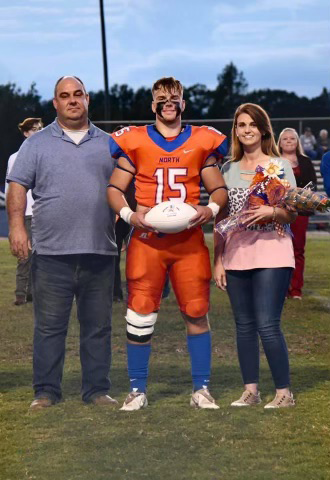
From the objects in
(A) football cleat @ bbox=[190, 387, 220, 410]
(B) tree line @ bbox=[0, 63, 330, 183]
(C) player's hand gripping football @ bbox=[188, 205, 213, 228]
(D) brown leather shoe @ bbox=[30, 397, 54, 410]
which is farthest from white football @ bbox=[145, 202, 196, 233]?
(B) tree line @ bbox=[0, 63, 330, 183]

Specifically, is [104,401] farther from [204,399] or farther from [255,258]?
[255,258]

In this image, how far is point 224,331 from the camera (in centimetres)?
1270

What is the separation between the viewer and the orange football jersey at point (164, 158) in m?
8.04

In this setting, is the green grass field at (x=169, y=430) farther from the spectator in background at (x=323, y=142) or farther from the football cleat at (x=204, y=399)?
the spectator in background at (x=323, y=142)

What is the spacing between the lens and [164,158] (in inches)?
316

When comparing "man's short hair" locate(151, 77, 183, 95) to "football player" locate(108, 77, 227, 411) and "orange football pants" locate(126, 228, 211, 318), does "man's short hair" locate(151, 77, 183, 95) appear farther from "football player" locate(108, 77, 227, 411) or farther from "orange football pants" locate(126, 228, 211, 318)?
"orange football pants" locate(126, 228, 211, 318)

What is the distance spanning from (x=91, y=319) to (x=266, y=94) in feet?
176

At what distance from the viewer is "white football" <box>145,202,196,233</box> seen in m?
7.82

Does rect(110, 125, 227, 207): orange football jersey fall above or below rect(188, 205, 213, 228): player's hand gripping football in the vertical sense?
above

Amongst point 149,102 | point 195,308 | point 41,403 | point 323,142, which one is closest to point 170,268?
point 195,308

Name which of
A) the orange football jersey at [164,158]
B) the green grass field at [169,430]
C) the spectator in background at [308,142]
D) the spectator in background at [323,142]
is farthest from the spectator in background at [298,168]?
the spectator in background at [323,142]

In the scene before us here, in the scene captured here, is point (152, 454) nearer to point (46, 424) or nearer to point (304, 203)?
point (46, 424)

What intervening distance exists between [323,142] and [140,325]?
82.1 feet

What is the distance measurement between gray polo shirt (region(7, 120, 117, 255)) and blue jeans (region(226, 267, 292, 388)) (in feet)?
3.22
